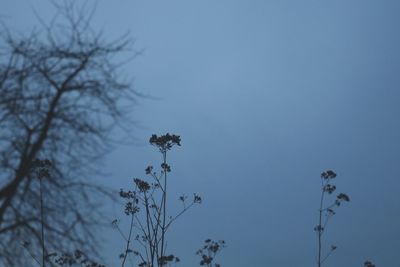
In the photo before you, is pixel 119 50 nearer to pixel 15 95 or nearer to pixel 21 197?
pixel 15 95

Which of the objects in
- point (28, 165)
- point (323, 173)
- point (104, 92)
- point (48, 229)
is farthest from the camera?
point (323, 173)

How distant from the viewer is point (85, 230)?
11.7ft

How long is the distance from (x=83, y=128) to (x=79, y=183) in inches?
19.2

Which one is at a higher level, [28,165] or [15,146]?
[15,146]


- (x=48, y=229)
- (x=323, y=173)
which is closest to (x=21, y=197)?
(x=48, y=229)

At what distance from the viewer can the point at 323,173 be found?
13125 mm

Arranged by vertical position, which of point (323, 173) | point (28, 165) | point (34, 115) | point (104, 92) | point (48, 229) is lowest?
point (48, 229)

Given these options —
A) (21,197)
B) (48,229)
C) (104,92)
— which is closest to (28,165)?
(21,197)

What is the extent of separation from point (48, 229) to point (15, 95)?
47.3 inches

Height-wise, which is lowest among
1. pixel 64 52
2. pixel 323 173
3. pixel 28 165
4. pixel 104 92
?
pixel 28 165

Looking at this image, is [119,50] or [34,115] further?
[119,50]

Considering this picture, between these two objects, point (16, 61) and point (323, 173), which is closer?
point (16, 61)

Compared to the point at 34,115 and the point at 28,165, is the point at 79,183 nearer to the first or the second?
the point at 28,165

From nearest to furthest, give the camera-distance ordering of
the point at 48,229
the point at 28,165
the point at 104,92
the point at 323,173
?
the point at 28,165 < the point at 48,229 < the point at 104,92 < the point at 323,173
